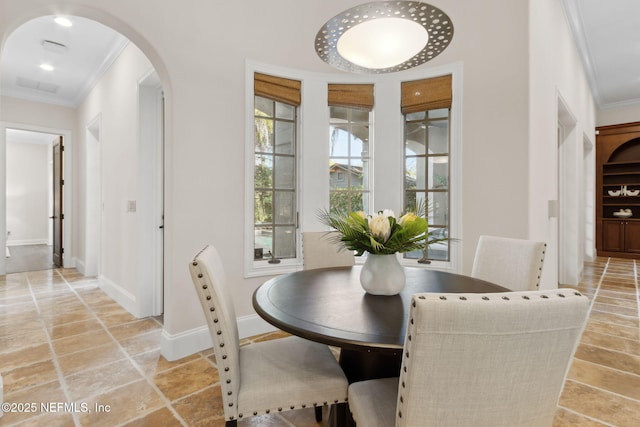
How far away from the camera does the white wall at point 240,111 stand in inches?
93.4

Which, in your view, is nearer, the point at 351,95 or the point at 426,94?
the point at 426,94

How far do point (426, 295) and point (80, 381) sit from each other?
242 centimetres

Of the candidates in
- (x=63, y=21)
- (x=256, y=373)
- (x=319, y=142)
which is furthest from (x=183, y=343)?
(x=63, y=21)

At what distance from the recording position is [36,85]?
491 centimetres

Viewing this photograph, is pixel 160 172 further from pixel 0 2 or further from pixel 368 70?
pixel 368 70

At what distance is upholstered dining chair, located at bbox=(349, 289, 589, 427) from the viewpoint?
2.27 ft

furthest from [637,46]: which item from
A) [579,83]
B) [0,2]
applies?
[0,2]

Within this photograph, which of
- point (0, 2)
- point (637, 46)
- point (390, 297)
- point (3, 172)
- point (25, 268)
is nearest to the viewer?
point (390, 297)

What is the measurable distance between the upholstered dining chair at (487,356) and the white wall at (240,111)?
2.08m

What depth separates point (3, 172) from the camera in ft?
15.9

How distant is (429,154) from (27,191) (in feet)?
34.2

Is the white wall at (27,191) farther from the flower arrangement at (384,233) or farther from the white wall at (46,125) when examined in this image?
the flower arrangement at (384,233)

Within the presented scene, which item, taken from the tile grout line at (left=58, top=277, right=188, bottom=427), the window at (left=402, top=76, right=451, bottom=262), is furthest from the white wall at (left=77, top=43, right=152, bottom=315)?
the window at (left=402, top=76, right=451, bottom=262)

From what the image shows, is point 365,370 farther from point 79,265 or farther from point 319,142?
point 79,265
